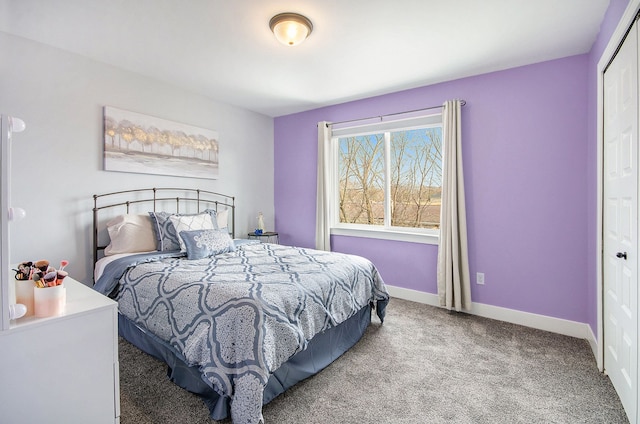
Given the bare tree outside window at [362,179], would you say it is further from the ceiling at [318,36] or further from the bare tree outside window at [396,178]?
the ceiling at [318,36]

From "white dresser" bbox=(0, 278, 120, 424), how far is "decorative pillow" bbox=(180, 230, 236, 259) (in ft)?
4.69

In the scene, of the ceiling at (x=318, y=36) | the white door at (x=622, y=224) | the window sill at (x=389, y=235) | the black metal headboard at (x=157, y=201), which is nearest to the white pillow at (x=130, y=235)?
the black metal headboard at (x=157, y=201)

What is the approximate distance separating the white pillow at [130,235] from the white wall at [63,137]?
0.82 feet

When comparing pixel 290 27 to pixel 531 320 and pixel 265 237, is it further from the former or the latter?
pixel 531 320

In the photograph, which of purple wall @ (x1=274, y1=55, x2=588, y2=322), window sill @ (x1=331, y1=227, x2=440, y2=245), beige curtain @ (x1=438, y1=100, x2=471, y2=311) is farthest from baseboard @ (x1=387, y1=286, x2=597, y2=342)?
window sill @ (x1=331, y1=227, x2=440, y2=245)

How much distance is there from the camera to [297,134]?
4.66 meters

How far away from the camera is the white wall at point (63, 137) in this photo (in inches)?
98.7

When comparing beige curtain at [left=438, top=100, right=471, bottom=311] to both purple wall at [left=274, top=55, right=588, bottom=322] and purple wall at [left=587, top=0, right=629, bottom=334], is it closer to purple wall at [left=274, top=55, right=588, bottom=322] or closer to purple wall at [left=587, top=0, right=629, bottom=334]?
purple wall at [left=274, top=55, right=588, bottom=322]

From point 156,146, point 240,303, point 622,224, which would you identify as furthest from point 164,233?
point 622,224

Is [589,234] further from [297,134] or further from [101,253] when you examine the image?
[101,253]

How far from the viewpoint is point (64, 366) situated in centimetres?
117

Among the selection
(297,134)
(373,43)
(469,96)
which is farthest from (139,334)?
(469,96)

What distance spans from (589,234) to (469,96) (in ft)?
5.56

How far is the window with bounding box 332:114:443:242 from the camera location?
373cm
